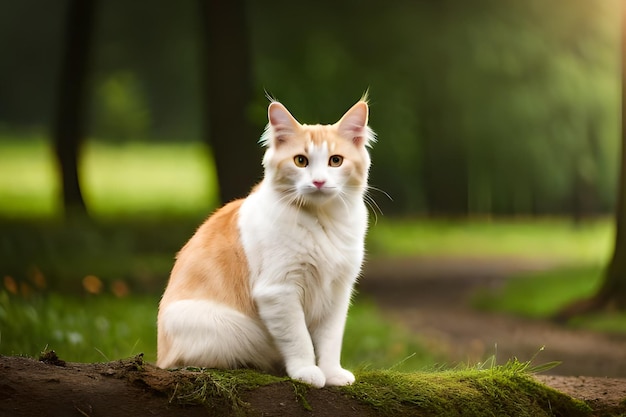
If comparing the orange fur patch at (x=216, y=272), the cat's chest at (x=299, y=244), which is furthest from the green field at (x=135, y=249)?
the cat's chest at (x=299, y=244)

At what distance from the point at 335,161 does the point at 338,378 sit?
85cm

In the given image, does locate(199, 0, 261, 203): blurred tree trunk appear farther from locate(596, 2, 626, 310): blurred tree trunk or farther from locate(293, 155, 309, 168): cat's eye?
locate(293, 155, 309, 168): cat's eye

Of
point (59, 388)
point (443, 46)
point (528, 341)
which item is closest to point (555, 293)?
point (528, 341)

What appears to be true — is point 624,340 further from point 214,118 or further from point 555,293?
point 214,118

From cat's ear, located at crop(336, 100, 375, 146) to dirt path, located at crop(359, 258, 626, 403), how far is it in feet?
5.14

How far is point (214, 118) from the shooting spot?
7.68 metres

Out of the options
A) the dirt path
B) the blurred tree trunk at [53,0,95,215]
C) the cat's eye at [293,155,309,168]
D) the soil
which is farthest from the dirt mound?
the blurred tree trunk at [53,0,95,215]

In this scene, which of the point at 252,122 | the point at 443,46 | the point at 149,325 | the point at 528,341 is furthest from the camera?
the point at 443,46

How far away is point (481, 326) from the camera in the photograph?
288 inches

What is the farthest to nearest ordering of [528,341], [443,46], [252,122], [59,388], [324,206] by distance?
[443,46] → [252,122] → [528,341] → [324,206] → [59,388]

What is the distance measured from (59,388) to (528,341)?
4.77 m

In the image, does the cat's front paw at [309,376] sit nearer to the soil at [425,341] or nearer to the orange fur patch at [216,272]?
the soil at [425,341]

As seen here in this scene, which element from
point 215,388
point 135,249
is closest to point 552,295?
point 135,249

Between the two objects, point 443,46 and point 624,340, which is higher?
Result: point 443,46
